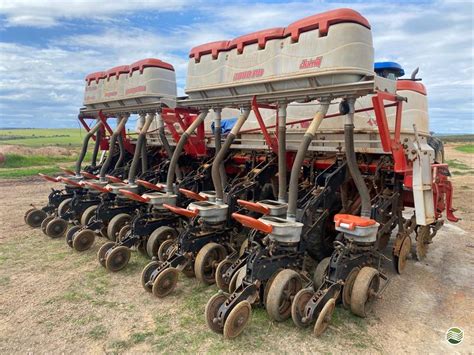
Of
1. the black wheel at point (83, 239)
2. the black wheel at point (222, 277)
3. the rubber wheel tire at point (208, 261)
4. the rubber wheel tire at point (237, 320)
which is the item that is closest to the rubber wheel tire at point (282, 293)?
the rubber wheel tire at point (237, 320)

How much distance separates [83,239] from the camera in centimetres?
704

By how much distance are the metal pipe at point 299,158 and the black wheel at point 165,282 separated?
5.85 feet

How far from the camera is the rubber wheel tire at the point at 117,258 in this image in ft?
19.7

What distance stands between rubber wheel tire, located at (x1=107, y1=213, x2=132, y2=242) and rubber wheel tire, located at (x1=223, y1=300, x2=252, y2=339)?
13.0 feet

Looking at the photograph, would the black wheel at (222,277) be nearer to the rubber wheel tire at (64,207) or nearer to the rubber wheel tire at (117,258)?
the rubber wheel tire at (117,258)

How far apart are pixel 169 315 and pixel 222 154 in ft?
8.34

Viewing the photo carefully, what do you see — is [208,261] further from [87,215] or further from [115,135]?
[115,135]

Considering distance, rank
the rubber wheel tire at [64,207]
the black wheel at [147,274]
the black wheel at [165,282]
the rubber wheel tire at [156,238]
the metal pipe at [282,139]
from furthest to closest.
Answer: the rubber wheel tire at [64,207]
the rubber wheel tire at [156,238]
the metal pipe at [282,139]
the black wheel at [147,274]
the black wheel at [165,282]

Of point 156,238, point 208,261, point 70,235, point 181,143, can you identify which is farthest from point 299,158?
point 70,235

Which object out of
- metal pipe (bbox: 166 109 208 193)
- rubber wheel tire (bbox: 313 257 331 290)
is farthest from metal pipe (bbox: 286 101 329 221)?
metal pipe (bbox: 166 109 208 193)

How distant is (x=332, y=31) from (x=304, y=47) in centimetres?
42

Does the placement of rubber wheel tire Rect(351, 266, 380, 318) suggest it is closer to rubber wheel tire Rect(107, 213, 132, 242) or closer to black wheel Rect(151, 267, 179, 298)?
black wheel Rect(151, 267, 179, 298)

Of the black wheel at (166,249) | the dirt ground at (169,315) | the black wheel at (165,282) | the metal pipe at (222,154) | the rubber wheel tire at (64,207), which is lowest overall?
the dirt ground at (169,315)

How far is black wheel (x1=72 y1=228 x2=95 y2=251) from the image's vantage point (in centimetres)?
696
